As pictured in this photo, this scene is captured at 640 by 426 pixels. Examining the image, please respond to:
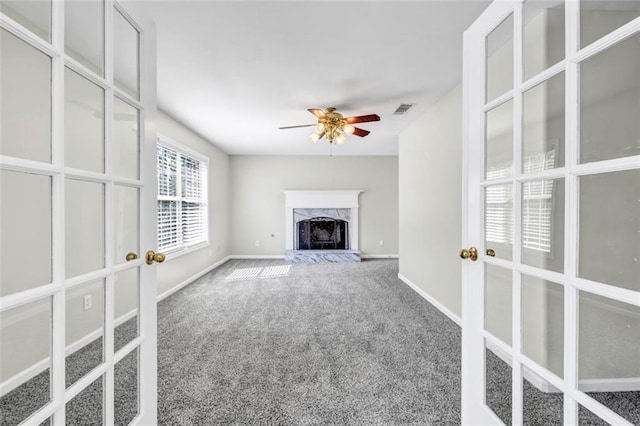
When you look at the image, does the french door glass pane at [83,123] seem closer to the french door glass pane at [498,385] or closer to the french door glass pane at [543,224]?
the french door glass pane at [543,224]

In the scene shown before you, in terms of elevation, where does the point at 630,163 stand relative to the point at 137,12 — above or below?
below

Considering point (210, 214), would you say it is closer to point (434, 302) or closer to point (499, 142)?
point (434, 302)

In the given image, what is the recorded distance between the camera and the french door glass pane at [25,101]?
0.78 metres

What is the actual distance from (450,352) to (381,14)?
2.53 m

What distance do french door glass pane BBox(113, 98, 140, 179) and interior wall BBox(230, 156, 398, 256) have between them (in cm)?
541

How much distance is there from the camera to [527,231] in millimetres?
1071

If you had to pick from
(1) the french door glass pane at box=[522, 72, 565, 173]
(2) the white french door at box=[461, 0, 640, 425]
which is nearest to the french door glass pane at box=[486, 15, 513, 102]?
(2) the white french door at box=[461, 0, 640, 425]

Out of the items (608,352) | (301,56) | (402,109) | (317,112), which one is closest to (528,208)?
(608,352)

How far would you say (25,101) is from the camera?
863 mm

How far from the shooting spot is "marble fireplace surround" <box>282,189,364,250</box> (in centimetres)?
657

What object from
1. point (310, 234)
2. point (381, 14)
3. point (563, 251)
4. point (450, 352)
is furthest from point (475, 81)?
point (310, 234)

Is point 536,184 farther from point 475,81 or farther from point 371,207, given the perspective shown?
point 371,207

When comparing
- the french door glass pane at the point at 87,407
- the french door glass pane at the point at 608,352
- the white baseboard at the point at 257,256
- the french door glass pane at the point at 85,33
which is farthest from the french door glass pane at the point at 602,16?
the white baseboard at the point at 257,256

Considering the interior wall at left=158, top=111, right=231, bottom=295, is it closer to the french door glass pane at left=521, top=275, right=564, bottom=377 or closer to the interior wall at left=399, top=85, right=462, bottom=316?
the interior wall at left=399, top=85, right=462, bottom=316
